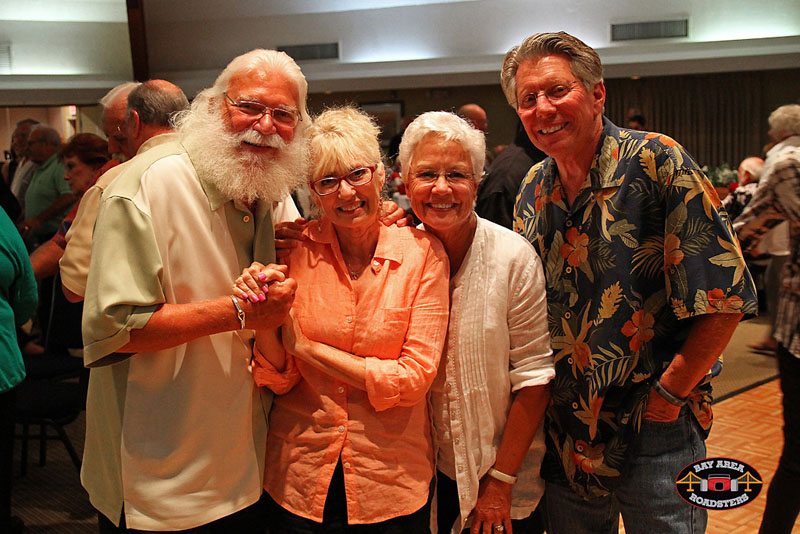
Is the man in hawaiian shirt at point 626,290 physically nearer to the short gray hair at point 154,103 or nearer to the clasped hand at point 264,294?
the clasped hand at point 264,294

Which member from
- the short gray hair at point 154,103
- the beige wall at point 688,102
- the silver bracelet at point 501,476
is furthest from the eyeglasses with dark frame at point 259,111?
the beige wall at point 688,102

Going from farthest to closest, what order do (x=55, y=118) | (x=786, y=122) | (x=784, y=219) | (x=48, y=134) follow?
(x=55, y=118) < (x=48, y=134) < (x=786, y=122) < (x=784, y=219)

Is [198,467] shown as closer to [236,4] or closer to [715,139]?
[236,4]

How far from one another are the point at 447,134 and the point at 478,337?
0.57 metres

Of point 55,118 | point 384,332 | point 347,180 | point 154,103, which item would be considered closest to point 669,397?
point 384,332

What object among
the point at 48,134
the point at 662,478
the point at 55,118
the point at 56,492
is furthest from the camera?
the point at 55,118

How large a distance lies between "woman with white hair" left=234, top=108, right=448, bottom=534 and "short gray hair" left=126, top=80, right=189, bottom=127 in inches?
41.0

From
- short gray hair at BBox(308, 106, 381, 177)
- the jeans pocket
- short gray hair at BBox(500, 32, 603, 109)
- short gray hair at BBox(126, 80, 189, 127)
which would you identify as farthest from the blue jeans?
short gray hair at BBox(126, 80, 189, 127)

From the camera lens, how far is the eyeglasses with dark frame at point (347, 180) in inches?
71.9

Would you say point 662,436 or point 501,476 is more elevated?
point 662,436

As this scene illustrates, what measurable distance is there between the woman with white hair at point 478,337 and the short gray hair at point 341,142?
0.12 metres

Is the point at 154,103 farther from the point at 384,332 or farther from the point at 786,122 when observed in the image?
the point at 786,122

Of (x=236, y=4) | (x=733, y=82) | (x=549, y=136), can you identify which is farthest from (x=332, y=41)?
(x=549, y=136)

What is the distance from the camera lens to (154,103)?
2.62m
